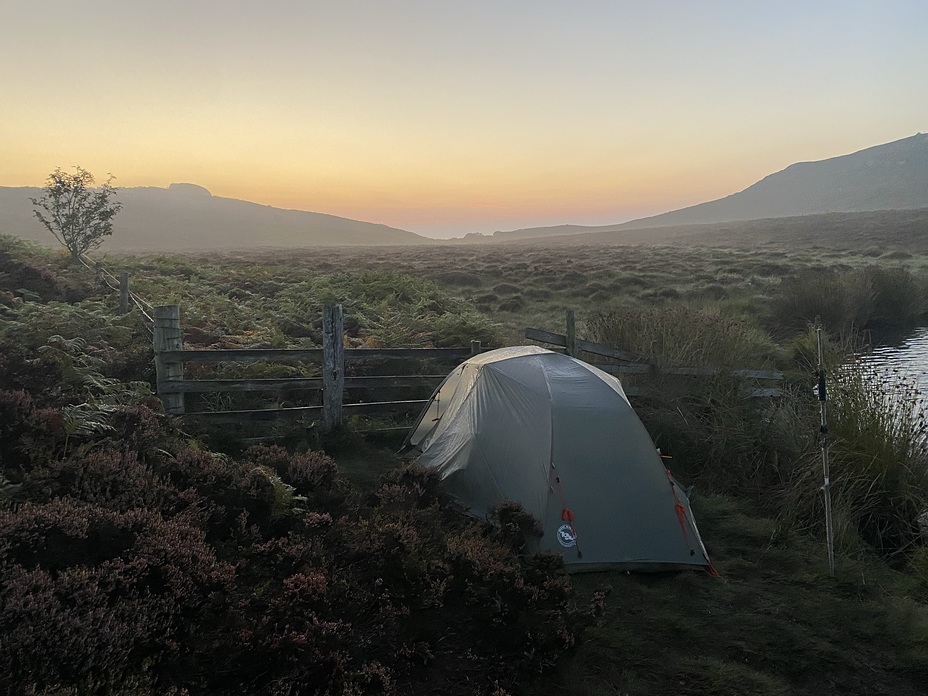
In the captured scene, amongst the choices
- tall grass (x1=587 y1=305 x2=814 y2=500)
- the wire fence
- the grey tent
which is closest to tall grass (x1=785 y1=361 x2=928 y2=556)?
tall grass (x1=587 y1=305 x2=814 y2=500)

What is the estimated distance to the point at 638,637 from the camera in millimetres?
4641

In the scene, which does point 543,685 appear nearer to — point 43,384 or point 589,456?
point 589,456

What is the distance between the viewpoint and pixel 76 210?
19.5m

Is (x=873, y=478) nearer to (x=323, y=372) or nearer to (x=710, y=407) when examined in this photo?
(x=710, y=407)

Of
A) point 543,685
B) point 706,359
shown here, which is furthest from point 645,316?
point 543,685

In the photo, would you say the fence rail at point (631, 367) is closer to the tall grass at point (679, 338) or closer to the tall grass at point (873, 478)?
the tall grass at point (679, 338)

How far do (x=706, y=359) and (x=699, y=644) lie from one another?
6.28 metres

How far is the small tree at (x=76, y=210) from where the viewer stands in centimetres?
1925

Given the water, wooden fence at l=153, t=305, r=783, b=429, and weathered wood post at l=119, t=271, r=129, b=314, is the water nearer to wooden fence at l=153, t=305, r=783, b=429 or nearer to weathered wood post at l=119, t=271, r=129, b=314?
wooden fence at l=153, t=305, r=783, b=429

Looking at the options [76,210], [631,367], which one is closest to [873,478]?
[631,367]

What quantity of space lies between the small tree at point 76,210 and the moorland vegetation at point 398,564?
38.3 feet

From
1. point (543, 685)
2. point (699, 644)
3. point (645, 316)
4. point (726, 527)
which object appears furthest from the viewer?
point (645, 316)

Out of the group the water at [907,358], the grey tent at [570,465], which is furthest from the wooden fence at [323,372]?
the water at [907,358]

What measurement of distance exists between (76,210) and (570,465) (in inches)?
762
